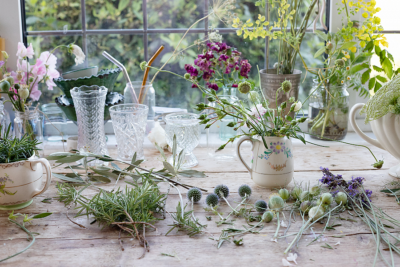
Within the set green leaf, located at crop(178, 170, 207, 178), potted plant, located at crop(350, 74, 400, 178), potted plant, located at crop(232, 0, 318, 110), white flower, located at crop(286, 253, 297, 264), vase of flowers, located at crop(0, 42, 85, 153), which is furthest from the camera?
potted plant, located at crop(232, 0, 318, 110)

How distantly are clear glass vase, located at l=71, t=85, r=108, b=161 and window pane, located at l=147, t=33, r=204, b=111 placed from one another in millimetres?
439

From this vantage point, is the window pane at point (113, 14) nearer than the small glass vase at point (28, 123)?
No

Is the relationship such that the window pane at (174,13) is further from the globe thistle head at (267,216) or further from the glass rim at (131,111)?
the globe thistle head at (267,216)

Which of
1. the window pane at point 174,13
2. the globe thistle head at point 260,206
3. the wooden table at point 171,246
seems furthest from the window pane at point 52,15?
the globe thistle head at point 260,206

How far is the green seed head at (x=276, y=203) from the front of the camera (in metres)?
0.85

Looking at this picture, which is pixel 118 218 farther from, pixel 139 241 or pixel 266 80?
pixel 266 80

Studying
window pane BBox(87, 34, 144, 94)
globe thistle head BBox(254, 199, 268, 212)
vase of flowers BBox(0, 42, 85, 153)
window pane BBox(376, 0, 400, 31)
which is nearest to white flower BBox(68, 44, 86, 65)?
vase of flowers BBox(0, 42, 85, 153)

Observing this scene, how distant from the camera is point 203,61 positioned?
1302 millimetres

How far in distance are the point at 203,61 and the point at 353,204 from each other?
665 millimetres

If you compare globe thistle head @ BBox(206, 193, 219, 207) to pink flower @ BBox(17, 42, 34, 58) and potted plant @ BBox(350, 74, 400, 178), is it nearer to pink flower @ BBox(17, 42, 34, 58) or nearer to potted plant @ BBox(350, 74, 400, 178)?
potted plant @ BBox(350, 74, 400, 178)

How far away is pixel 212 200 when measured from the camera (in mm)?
896

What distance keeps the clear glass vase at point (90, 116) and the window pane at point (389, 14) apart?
106cm

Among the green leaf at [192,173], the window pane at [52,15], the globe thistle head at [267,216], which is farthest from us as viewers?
the window pane at [52,15]

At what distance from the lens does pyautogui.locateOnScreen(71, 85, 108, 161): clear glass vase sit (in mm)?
1135
